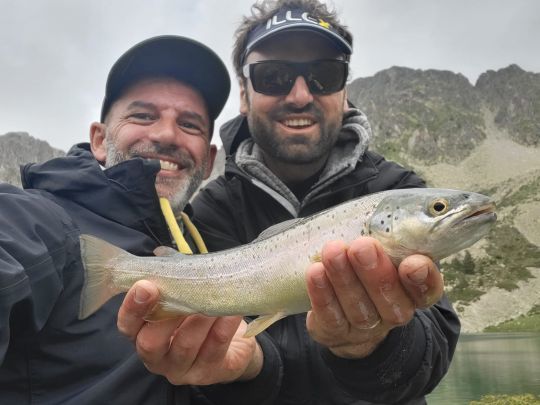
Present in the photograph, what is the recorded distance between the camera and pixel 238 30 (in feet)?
26.1

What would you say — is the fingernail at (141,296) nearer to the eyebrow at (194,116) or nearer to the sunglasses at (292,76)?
the eyebrow at (194,116)

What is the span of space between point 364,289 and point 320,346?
1.57m

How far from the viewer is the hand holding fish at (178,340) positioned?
12.6ft

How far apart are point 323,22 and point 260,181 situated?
2.42m

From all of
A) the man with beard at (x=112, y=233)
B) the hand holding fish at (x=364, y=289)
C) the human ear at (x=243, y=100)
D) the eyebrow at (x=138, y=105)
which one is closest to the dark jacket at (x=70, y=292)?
the man with beard at (x=112, y=233)

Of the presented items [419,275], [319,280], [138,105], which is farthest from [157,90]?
[419,275]

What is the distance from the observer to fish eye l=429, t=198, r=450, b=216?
362 cm

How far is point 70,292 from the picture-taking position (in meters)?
4.33

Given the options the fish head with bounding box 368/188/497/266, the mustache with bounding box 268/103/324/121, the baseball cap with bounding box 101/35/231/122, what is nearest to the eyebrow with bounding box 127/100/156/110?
the baseball cap with bounding box 101/35/231/122

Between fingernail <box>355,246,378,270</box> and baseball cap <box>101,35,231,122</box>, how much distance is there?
4017 millimetres

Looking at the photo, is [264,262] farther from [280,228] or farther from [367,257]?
[367,257]

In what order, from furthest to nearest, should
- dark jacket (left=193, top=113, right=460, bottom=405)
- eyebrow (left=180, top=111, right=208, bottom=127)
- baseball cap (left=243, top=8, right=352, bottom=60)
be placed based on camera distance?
baseball cap (left=243, top=8, right=352, bottom=60)
eyebrow (left=180, top=111, right=208, bottom=127)
dark jacket (left=193, top=113, right=460, bottom=405)

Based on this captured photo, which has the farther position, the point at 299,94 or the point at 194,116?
the point at 299,94

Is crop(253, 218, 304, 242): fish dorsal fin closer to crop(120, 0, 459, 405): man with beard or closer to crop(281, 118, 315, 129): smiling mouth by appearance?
crop(120, 0, 459, 405): man with beard
